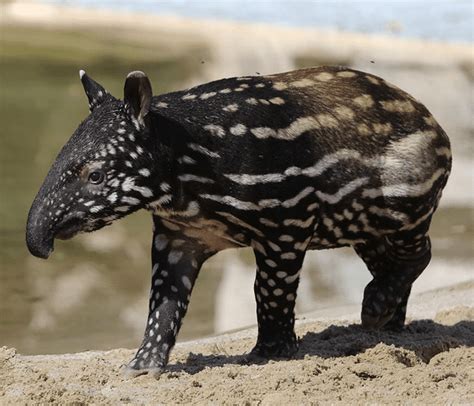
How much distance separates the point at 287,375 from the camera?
6219mm

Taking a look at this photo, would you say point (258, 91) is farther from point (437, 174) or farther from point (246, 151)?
point (437, 174)

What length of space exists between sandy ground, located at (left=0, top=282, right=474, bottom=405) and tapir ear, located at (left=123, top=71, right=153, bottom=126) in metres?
1.51

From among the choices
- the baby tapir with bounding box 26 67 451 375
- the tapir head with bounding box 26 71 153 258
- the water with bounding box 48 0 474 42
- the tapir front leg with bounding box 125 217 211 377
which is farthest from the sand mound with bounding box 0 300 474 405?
the water with bounding box 48 0 474 42

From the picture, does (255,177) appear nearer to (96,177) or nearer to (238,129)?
(238,129)

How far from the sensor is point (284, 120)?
658 cm

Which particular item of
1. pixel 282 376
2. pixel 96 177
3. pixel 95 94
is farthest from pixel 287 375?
pixel 95 94

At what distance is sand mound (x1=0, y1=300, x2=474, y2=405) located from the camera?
19.1 ft

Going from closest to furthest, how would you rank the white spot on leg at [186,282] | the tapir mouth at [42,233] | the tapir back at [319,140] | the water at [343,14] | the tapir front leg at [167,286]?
1. the tapir mouth at [42,233]
2. the tapir back at [319,140]
3. the tapir front leg at [167,286]
4. the white spot on leg at [186,282]
5. the water at [343,14]

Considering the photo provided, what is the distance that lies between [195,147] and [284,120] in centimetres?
60

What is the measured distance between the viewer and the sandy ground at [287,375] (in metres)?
5.82

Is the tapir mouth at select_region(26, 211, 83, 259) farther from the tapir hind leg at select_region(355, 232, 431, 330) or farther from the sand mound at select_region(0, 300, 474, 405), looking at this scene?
the tapir hind leg at select_region(355, 232, 431, 330)

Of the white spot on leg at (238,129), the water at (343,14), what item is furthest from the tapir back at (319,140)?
the water at (343,14)

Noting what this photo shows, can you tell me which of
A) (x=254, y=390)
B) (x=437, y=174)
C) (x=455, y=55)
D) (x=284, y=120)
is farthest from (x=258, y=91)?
(x=455, y=55)

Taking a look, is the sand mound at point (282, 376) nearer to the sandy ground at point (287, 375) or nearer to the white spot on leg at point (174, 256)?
the sandy ground at point (287, 375)
